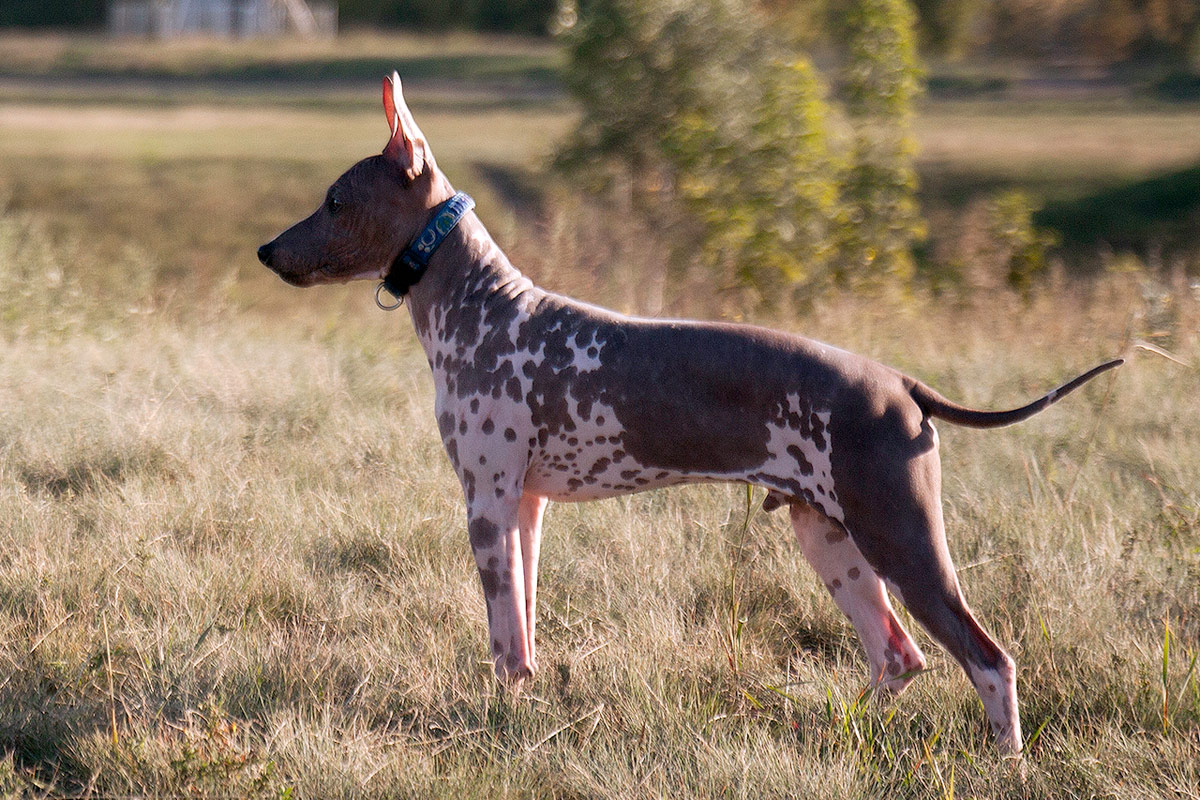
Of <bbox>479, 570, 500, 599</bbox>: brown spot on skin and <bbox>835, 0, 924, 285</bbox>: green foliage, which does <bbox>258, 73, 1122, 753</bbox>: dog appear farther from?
<bbox>835, 0, 924, 285</bbox>: green foliage

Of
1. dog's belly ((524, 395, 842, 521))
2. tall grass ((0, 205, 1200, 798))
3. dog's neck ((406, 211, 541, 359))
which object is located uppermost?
dog's neck ((406, 211, 541, 359))

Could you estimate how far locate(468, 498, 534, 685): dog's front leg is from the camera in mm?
3738

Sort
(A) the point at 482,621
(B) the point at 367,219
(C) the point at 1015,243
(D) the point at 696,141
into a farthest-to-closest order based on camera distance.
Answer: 1. (D) the point at 696,141
2. (C) the point at 1015,243
3. (A) the point at 482,621
4. (B) the point at 367,219

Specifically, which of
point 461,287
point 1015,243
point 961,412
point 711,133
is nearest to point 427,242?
point 461,287

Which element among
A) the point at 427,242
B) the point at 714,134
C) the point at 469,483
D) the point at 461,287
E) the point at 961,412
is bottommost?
the point at 469,483

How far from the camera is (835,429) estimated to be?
3359mm

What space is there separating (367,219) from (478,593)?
1.64 m

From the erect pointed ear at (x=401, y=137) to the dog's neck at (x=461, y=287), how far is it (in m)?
0.28

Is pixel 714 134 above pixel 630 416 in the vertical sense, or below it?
above

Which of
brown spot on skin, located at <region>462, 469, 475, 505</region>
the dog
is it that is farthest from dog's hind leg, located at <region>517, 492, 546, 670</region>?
brown spot on skin, located at <region>462, 469, 475, 505</region>

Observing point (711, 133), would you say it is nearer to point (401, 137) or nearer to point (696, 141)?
point (696, 141)

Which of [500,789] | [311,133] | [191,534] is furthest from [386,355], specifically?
[311,133]

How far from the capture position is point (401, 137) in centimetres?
374

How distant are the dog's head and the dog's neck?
135 millimetres
